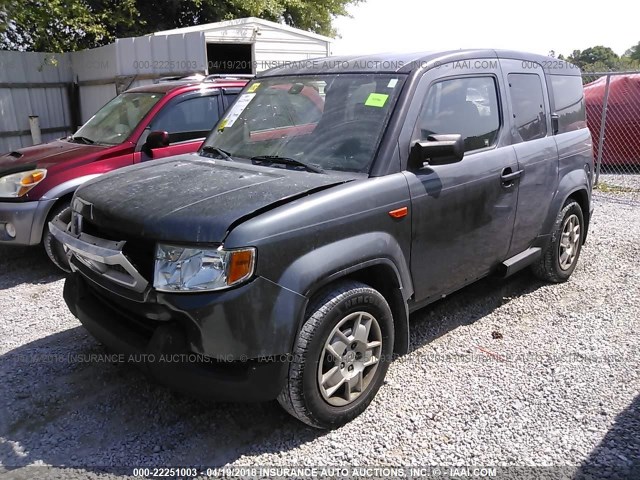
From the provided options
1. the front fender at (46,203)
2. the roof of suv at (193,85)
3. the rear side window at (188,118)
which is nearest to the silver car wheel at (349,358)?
the front fender at (46,203)

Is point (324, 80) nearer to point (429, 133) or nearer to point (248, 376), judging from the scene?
point (429, 133)

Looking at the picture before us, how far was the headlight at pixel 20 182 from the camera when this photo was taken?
17.5 ft

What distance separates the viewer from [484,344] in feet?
13.2

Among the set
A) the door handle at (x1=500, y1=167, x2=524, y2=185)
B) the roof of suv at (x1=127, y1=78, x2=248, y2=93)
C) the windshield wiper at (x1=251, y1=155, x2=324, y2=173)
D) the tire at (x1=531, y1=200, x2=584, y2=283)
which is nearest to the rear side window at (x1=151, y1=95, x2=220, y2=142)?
the roof of suv at (x1=127, y1=78, x2=248, y2=93)

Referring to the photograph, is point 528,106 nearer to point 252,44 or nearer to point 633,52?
point 252,44

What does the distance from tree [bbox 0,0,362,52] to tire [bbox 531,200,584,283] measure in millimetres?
10736

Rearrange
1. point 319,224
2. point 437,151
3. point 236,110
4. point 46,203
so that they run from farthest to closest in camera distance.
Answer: point 46,203 → point 236,110 → point 437,151 → point 319,224

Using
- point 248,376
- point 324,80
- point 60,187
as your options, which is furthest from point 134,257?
point 60,187

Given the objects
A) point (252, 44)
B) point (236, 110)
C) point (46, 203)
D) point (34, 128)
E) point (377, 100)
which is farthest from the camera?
point (34, 128)

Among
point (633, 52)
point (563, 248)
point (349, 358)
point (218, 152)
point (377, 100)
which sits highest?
point (377, 100)

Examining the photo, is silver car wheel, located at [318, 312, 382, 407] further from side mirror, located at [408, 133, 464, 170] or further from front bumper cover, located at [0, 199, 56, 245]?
front bumper cover, located at [0, 199, 56, 245]

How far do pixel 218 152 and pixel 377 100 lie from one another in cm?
121

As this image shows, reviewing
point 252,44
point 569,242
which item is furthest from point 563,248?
point 252,44

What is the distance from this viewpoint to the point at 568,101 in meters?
4.90
